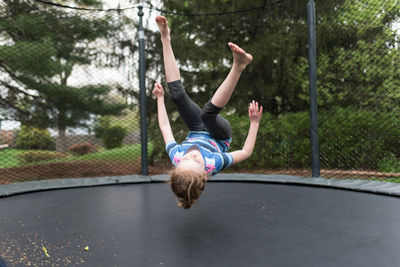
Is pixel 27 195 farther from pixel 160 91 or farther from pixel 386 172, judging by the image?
pixel 386 172


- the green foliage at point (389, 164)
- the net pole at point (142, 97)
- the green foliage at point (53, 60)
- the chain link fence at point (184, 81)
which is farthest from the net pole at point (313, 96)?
the green foliage at point (53, 60)

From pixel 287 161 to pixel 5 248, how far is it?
289 cm

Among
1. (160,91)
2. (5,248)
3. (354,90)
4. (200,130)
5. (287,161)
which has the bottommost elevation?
(5,248)

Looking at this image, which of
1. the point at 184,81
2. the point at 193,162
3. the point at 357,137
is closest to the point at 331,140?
the point at 357,137

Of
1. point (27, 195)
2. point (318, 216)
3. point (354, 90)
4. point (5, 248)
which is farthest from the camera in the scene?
point (354, 90)

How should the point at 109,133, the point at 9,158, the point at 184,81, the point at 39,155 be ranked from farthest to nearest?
1. the point at 39,155
2. the point at 109,133
3. the point at 184,81
4. the point at 9,158

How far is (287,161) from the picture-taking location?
3568mm

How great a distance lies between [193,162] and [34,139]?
3.37 m

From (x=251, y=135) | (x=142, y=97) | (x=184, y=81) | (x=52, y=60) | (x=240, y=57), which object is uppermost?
(x=52, y=60)

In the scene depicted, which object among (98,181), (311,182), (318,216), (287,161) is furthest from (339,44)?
(98,181)

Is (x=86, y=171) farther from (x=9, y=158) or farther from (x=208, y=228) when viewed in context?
(x=208, y=228)

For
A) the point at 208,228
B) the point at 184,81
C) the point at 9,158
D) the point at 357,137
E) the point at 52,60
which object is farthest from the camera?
the point at 184,81

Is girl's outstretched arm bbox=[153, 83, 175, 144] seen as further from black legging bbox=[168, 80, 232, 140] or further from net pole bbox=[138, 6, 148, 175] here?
net pole bbox=[138, 6, 148, 175]

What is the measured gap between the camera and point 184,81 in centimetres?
391
